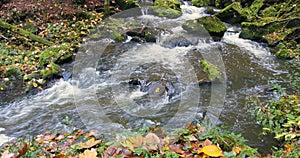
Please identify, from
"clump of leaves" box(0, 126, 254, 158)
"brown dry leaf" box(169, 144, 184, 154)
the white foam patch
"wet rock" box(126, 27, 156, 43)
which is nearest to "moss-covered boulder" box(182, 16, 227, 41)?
"wet rock" box(126, 27, 156, 43)

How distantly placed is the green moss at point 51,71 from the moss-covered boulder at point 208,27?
5433 millimetres

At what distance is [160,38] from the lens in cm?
943

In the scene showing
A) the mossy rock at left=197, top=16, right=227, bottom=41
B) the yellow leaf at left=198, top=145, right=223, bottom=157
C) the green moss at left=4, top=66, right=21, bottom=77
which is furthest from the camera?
the mossy rock at left=197, top=16, right=227, bottom=41

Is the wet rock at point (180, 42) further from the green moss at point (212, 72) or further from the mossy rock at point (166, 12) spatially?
the mossy rock at point (166, 12)

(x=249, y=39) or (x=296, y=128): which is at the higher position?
(x=249, y=39)

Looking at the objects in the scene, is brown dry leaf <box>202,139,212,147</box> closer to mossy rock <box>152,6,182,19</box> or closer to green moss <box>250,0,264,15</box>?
mossy rock <box>152,6,182,19</box>

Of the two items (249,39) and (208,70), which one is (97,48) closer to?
(208,70)

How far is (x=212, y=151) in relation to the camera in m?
2.57

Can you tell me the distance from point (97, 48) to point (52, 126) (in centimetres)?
419

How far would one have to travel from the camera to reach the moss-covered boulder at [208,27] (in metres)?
9.48

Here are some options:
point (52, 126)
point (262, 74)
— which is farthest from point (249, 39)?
point (52, 126)

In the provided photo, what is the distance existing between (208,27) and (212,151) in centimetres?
776

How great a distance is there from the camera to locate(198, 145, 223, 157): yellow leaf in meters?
2.52

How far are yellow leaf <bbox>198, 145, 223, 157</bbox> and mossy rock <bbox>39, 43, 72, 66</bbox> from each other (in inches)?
235
